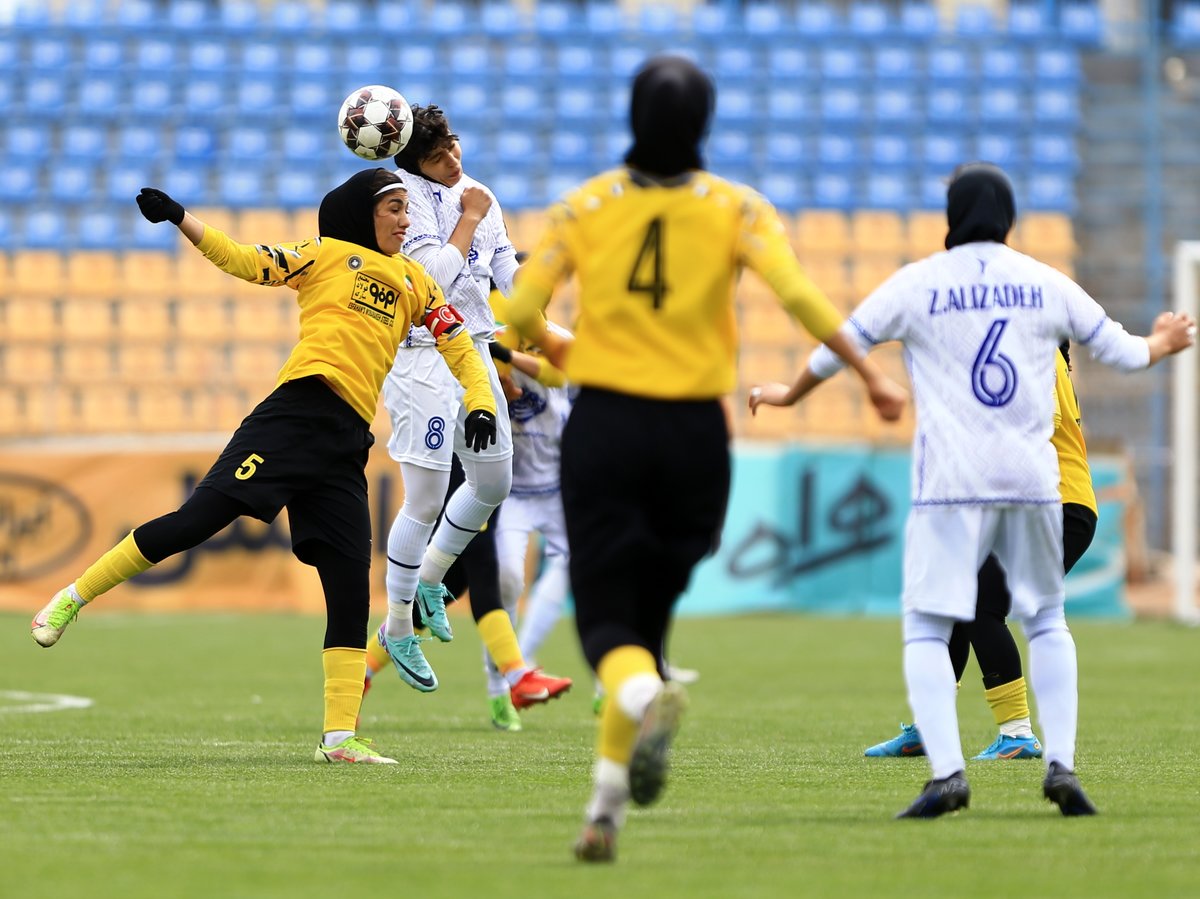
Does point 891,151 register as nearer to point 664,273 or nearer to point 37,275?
point 37,275

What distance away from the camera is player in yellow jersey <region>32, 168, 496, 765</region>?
276 inches

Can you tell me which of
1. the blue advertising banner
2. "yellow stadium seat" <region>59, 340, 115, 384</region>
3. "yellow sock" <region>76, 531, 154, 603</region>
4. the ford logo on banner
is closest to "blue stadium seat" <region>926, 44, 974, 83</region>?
the blue advertising banner

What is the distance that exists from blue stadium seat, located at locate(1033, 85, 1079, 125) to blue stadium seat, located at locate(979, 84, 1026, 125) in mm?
255

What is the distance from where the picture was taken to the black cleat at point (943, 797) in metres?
5.40

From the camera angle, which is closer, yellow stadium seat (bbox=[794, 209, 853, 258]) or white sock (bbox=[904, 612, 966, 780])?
white sock (bbox=[904, 612, 966, 780])

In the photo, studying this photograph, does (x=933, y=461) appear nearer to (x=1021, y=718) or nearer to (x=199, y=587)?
(x=1021, y=718)

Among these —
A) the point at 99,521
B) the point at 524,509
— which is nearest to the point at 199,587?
the point at 99,521

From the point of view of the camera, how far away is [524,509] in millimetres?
10250

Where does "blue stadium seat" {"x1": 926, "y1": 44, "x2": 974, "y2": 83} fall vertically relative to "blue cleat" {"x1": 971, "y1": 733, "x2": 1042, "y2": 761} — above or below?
above

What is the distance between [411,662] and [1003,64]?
840 inches

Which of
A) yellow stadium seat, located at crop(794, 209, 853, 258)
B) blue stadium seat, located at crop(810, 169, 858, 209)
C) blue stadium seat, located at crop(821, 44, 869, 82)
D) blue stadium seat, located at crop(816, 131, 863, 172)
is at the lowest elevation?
yellow stadium seat, located at crop(794, 209, 853, 258)

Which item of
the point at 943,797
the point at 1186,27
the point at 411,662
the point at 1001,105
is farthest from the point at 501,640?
the point at 1186,27

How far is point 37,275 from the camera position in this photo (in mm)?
24875

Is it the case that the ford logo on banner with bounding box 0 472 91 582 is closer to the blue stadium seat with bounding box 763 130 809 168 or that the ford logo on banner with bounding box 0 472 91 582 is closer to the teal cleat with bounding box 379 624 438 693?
the blue stadium seat with bounding box 763 130 809 168
